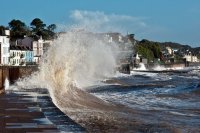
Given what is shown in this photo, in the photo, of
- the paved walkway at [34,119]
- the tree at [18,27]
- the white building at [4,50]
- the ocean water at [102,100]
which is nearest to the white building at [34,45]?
the tree at [18,27]

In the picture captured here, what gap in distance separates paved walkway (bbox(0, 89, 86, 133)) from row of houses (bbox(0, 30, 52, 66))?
198 ft

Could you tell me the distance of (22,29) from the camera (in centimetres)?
13800

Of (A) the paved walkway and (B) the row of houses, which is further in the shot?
(B) the row of houses

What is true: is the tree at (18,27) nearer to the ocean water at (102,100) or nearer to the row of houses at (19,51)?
the row of houses at (19,51)

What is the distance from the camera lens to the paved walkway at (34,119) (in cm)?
1005

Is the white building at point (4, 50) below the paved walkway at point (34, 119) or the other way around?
the other way around

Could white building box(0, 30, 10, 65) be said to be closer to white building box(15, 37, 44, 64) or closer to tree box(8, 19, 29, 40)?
white building box(15, 37, 44, 64)

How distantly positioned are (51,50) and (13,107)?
53.3ft

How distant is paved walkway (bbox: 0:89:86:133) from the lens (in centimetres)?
1005

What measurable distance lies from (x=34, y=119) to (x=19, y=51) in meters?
90.1

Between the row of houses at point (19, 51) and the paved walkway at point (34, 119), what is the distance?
60.4m

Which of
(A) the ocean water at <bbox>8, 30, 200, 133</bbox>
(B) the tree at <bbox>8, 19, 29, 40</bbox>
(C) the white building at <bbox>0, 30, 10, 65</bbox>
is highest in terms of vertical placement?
(B) the tree at <bbox>8, 19, 29, 40</bbox>

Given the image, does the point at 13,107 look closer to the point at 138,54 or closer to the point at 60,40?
the point at 60,40

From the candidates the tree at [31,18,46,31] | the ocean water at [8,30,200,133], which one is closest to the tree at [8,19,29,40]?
the tree at [31,18,46,31]
